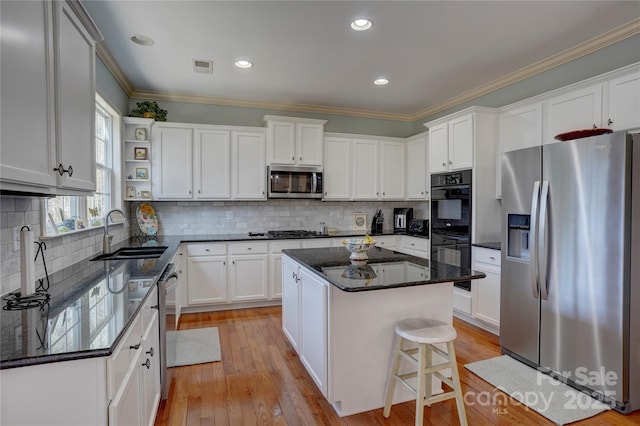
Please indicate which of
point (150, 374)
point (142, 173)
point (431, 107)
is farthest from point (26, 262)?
point (431, 107)

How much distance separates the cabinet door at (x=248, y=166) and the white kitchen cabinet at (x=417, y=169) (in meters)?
2.20

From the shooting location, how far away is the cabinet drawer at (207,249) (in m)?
4.10

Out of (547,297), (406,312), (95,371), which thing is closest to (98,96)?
(95,371)

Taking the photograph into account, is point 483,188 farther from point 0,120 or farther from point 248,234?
point 0,120

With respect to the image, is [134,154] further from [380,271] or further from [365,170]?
[380,271]

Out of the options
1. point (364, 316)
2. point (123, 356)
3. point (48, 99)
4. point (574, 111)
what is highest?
point (574, 111)

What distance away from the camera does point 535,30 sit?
2799 mm

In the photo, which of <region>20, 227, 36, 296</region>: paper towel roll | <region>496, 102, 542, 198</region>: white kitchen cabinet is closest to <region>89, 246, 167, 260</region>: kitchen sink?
<region>20, 227, 36, 296</region>: paper towel roll

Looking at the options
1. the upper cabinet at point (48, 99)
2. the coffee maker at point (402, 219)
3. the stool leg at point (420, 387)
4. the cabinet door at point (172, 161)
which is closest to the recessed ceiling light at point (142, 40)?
the upper cabinet at point (48, 99)

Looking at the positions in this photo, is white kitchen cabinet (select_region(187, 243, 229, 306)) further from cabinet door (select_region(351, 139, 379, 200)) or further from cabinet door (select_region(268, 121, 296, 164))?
cabinet door (select_region(351, 139, 379, 200))

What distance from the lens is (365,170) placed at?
5.09m

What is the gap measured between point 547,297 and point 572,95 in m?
1.78

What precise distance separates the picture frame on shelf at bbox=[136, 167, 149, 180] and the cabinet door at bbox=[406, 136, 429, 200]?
3631 millimetres

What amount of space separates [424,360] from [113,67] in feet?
12.4
